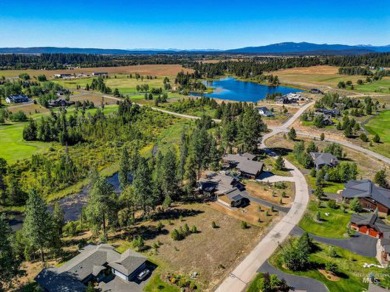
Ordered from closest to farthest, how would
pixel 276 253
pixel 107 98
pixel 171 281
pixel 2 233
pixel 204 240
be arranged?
pixel 2 233, pixel 171 281, pixel 276 253, pixel 204 240, pixel 107 98

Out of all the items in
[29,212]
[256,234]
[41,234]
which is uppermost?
[29,212]

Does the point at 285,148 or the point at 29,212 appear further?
the point at 285,148

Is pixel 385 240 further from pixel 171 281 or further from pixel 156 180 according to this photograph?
pixel 156 180

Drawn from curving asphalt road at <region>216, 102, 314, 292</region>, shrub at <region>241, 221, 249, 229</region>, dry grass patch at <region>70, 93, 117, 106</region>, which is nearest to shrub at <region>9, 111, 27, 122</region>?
dry grass patch at <region>70, 93, 117, 106</region>

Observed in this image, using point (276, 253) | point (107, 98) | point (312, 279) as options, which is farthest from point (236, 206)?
point (107, 98)

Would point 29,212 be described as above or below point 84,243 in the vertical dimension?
above

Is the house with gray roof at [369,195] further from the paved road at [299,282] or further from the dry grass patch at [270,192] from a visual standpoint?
the paved road at [299,282]

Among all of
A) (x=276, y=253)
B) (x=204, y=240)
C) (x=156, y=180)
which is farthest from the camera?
(x=156, y=180)

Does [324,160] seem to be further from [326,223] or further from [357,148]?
[326,223]
